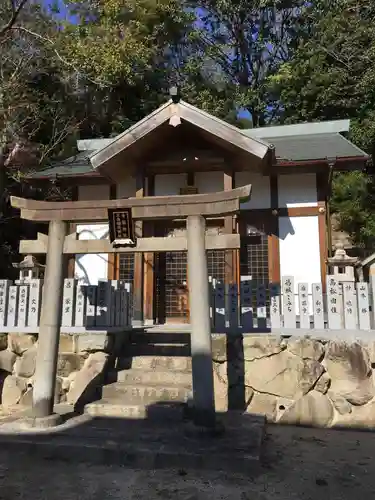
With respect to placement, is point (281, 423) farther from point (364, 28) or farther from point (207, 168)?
point (364, 28)

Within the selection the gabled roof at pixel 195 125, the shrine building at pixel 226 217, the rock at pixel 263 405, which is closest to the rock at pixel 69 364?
the rock at pixel 263 405

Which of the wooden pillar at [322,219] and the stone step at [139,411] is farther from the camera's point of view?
the wooden pillar at [322,219]

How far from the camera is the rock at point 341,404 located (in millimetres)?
6262

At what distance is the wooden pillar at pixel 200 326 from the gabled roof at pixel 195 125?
12.4ft

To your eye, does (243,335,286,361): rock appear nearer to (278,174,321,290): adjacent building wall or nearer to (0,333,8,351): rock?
(278,174,321,290): adjacent building wall

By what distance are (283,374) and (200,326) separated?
1.97m

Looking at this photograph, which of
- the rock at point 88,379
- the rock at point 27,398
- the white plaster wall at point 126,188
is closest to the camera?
the rock at point 88,379

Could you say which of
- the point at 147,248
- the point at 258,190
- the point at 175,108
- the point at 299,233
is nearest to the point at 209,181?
the point at 258,190

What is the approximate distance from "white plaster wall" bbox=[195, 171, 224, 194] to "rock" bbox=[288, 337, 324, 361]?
17.4 feet

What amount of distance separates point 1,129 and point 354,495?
45.1ft

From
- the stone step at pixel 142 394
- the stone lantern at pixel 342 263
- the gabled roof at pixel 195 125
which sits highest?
the gabled roof at pixel 195 125

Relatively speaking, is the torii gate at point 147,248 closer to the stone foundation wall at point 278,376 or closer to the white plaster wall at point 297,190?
the stone foundation wall at point 278,376

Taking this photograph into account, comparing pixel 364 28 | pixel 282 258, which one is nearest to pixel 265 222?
pixel 282 258

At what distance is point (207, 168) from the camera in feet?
35.1
